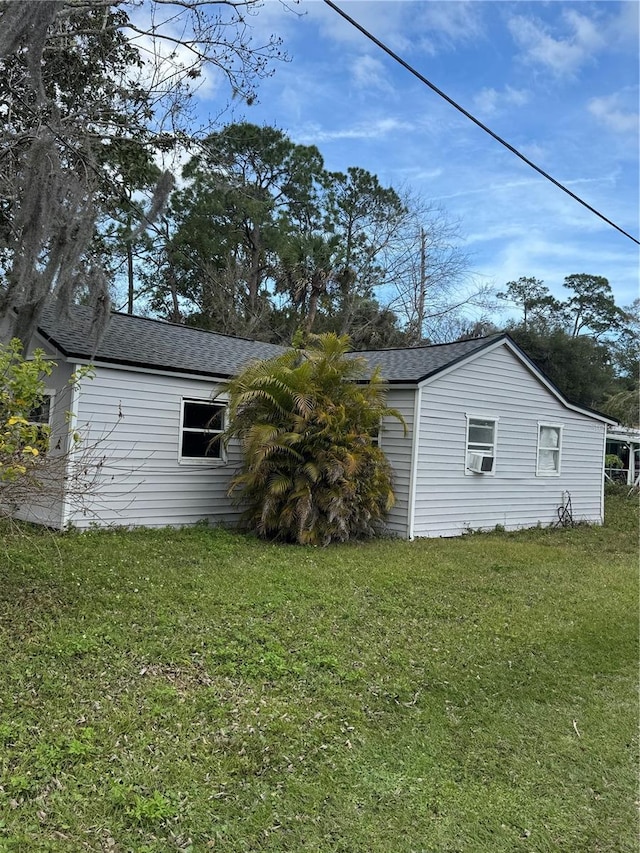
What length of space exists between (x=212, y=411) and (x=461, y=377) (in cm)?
448

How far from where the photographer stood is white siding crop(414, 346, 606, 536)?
35.1 feet

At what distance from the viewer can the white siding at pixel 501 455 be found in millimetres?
10711

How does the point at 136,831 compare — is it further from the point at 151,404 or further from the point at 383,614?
the point at 151,404

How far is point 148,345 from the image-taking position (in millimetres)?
10609

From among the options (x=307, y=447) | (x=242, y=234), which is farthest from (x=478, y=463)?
(x=242, y=234)

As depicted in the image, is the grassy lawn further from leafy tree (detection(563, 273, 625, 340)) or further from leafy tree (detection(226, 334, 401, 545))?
leafy tree (detection(563, 273, 625, 340))

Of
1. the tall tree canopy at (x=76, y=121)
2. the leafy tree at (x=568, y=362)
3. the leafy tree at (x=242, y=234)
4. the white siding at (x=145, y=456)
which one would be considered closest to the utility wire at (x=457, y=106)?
the tall tree canopy at (x=76, y=121)

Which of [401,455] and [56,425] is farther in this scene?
[401,455]

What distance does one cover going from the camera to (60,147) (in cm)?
796

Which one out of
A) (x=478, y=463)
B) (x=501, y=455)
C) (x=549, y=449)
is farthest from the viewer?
(x=549, y=449)

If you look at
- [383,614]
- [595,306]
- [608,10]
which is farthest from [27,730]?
[595,306]

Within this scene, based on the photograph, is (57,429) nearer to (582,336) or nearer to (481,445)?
(481,445)

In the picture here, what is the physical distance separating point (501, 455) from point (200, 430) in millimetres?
5856

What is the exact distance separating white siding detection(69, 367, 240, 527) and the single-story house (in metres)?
0.02
